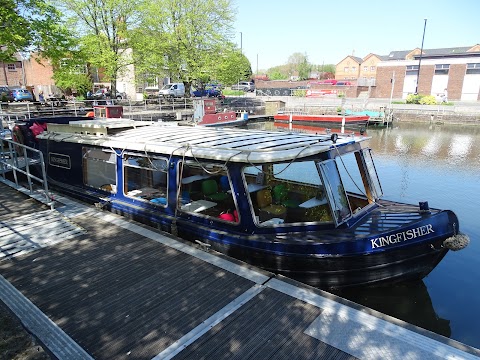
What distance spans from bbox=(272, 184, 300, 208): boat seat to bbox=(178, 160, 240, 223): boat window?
3.14 feet

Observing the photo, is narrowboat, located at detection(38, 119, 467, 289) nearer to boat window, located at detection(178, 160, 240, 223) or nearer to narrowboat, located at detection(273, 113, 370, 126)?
boat window, located at detection(178, 160, 240, 223)

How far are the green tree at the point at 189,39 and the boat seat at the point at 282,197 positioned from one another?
29.6 meters

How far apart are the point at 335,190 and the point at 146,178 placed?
430cm

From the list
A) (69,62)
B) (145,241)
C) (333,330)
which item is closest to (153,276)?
(145,241)

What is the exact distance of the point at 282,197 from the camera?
715 centimetres

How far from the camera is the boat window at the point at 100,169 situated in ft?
27.7

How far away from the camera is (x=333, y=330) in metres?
4.30

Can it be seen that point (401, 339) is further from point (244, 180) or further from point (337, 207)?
point (244, 180)

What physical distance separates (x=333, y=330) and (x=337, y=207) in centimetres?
228

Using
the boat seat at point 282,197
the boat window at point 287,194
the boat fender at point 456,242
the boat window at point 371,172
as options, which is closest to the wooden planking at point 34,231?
the boat window at point 287,194

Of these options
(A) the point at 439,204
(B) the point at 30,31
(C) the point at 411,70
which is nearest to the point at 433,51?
(C) the point at 411,70

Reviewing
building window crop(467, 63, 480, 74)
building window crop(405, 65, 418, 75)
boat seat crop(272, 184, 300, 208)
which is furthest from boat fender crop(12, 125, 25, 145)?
building window crop(467, 63, 480, 74)

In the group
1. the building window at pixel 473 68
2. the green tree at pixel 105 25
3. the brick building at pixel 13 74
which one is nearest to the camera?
the green tree at pixel 105 25

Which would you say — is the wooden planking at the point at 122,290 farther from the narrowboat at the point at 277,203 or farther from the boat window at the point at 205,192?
the boat window at the point at 205,192
